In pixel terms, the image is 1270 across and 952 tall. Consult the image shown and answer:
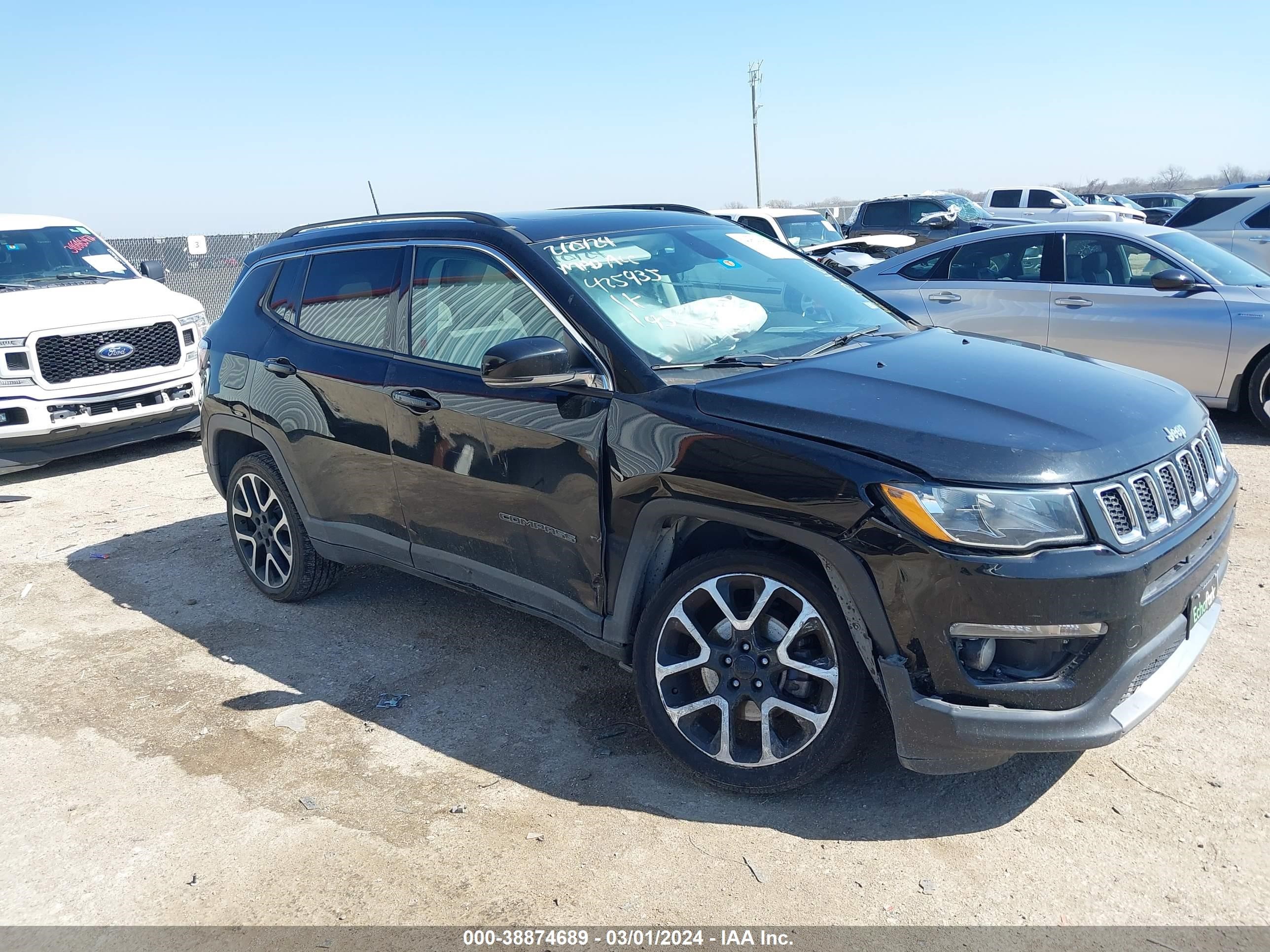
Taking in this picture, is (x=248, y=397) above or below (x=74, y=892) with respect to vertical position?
above

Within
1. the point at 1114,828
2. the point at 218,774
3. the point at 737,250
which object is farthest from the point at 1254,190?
the point at 218,774

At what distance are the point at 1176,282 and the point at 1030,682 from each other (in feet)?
19.1

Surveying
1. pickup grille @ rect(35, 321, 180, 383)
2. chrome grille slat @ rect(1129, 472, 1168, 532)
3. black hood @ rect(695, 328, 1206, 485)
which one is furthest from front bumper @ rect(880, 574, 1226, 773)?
pickup grille @ rect(35, 321, 180, 383)

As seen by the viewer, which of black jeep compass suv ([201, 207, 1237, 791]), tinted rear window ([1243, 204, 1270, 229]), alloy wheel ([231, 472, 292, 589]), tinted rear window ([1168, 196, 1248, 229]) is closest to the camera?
black jeep compass suv ([201, 207, 1237, 791])

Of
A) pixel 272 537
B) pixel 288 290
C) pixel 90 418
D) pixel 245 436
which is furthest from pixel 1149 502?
pixel 90 418

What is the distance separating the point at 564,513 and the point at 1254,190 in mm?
13138

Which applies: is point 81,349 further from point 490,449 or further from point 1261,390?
point 1261,390

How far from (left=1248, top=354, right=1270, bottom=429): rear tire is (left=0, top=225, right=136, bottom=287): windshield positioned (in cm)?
998

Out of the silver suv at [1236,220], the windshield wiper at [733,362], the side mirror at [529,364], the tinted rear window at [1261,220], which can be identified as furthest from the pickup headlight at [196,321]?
the tinted rear window at [1261,220]

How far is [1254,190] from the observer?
1316 cm

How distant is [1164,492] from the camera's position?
9.98 feet

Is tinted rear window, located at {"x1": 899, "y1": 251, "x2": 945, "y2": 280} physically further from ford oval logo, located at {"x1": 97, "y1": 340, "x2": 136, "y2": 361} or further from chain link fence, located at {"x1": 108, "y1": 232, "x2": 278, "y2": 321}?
chain link fence, located at {"x1": 108, "y1": 232, "x2": 278, "y2": 321}

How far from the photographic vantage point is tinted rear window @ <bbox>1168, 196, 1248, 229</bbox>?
13.3 meters

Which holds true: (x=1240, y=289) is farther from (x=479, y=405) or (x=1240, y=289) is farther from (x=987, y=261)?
(x=479, y=405)
